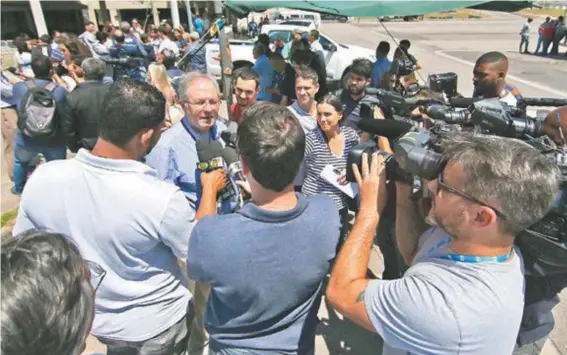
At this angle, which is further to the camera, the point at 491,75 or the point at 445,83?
the point at 491,75

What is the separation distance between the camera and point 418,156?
1.26 metres

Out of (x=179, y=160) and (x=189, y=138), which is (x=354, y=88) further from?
(x=179, y=160)

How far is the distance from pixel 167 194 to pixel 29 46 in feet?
25.7

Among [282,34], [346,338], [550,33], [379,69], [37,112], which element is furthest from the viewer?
[550,33]

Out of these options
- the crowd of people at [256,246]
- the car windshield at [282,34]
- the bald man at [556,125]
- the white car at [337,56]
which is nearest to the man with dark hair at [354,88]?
the crowd of people at [256,246]

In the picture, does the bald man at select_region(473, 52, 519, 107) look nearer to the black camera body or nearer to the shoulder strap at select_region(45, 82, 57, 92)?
A: the black camera body

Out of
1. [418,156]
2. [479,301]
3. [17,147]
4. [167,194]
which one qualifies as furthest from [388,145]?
[17,147]

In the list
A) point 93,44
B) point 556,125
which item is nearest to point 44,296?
point 556,125

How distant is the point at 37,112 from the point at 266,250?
3634 mm

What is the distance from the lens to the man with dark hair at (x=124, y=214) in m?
1.45

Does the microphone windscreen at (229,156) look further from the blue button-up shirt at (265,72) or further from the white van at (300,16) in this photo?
the white van at (300,16)

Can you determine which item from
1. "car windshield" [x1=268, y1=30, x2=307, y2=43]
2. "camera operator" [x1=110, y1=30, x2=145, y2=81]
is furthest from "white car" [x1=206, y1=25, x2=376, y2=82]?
"camera operator" [x1=110, y1=30, x2=145, y2=81]

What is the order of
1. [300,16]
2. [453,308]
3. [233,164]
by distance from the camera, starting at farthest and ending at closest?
[300,16] < [233,164] < [453,308]

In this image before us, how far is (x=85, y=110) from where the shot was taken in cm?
379
